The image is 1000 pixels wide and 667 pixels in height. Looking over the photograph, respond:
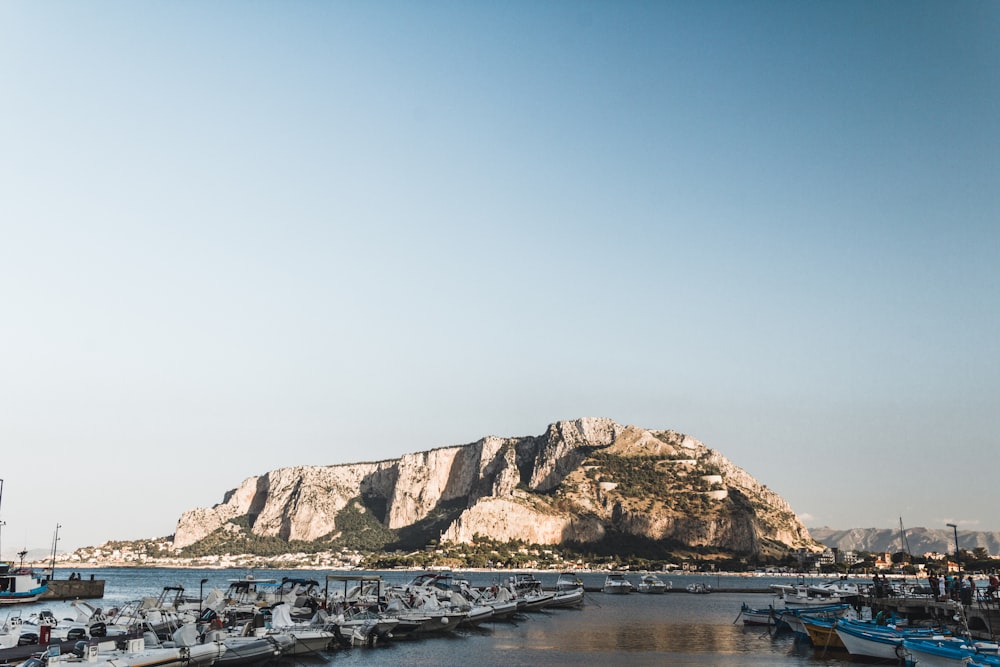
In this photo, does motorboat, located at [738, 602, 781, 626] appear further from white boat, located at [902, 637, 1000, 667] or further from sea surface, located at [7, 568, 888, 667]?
white boat, located at [902, 637, 1000, 667]

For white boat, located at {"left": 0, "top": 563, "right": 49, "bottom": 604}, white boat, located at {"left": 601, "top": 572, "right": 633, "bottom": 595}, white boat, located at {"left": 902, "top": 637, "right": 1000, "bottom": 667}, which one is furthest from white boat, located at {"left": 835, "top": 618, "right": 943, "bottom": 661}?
white boat, located at {"left": 0, "top": 563, "right": 49, "bottom": 604}

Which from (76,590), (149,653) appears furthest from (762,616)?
(76,590)

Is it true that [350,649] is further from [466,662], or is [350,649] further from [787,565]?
[787,565]

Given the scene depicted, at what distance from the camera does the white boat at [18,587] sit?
75.1 meters

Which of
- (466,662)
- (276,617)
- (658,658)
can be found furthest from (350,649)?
(658,658)

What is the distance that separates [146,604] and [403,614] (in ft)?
48.4

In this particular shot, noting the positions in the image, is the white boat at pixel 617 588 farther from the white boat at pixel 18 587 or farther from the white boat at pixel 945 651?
the white boat at pixel 945 651

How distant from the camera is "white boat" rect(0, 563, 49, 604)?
75.1 meters

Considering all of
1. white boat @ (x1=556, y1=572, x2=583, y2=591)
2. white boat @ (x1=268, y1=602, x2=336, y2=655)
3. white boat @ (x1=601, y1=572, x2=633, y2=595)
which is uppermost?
white boat @ (x1=268, y1=602, x2=336, y2=655)

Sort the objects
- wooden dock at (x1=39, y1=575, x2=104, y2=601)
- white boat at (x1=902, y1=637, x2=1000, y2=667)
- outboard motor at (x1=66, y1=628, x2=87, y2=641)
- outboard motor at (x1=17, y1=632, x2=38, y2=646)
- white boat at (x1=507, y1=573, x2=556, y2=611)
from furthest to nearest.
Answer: wooden dock at (x1=39, y1=575, x2=104, y2=601), white boat at (x1=507, y1=573, x2=556, y2=611), outboard motor at (x1=66, y1=628, x2=87, y2=641), outboard motor at (x1=17, y1=632, x2=38, y2=646), white boat at (x1=902, y1=637, x2=1000, y2=667)

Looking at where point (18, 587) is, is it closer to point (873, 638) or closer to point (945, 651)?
point (873, 638)

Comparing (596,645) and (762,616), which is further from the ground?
(596,645)

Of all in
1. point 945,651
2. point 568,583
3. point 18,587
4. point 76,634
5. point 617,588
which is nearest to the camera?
point 945,651

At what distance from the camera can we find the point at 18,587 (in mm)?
76250
